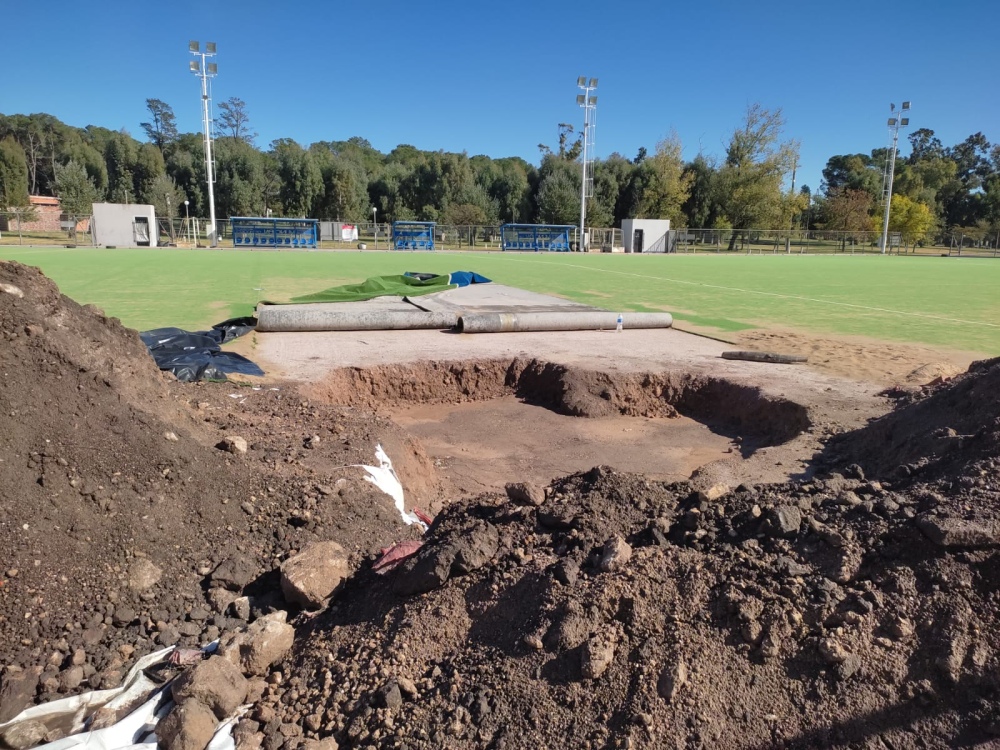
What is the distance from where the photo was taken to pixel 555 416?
8141 mm

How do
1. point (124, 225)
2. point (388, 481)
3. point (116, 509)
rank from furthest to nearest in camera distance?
point (124, 225)
point (388, 481)
point (116, 509)

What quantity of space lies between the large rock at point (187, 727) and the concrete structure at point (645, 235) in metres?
50.9

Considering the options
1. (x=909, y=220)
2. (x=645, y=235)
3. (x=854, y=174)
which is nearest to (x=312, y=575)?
(x=645, y=235)

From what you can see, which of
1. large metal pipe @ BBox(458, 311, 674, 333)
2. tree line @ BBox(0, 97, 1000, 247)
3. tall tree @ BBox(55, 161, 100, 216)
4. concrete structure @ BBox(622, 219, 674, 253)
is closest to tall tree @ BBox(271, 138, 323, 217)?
tree line @ BBox(0, 97, 1000, 247)

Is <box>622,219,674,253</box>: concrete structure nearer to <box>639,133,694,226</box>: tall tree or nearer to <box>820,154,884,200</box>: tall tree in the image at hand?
<box>639,133,694,226</box>: tall tree

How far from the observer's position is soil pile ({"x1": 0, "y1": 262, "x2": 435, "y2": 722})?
3.09 m

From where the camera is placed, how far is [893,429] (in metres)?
Answer: 5.77

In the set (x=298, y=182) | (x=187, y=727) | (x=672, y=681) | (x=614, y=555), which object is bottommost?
(x=187, y=727)

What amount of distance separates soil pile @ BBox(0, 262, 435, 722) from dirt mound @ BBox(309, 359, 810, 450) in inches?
130

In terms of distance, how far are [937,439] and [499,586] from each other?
3.69 metres

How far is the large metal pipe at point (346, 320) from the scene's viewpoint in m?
10.6

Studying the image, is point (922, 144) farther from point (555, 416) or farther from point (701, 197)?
point (555, 416)

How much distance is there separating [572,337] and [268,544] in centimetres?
778

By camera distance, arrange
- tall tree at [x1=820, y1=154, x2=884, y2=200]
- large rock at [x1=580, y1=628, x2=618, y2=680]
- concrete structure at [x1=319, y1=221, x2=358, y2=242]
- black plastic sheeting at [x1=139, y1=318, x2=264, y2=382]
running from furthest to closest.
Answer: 1. tall tree at [x1=820, y1=154, x2=884, y2=200]
2. concrete structure at [x1=319, y1=221, x2=358, y2=242]
3. black plastic sheeting at [x1=139, y1=318, x2=264, y2=382]
4. large rock at [x1=580, y1=628, x2=618, y2=680]
